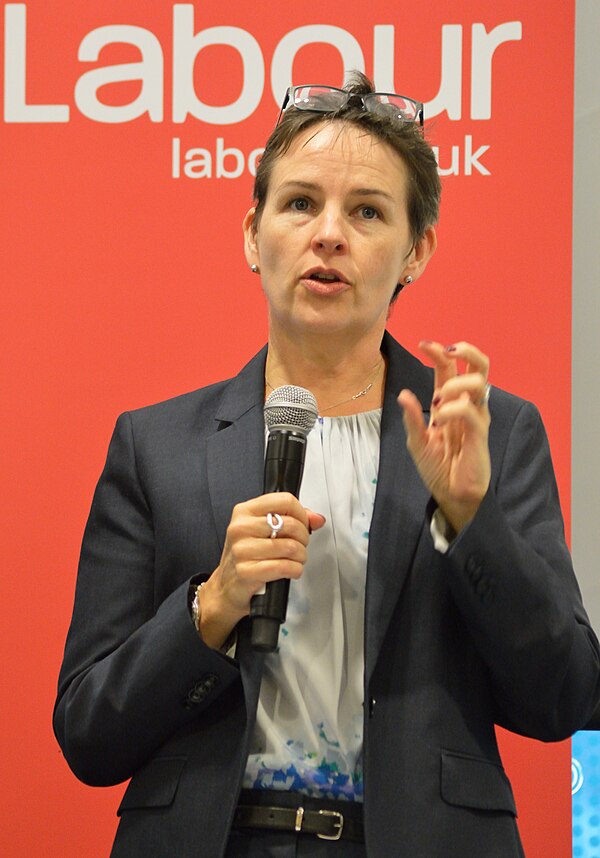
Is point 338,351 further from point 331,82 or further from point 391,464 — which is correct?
point 331,82

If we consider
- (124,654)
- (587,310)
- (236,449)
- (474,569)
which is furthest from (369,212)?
(587,310)

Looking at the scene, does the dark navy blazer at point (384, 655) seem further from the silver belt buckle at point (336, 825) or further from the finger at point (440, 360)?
the finger at point (440, 360)

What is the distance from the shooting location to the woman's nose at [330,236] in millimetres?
2146

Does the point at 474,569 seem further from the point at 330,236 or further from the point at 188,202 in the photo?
the point at 188,202

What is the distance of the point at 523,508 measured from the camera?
2082 millimetres

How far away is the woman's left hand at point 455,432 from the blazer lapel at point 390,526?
0.44 ft

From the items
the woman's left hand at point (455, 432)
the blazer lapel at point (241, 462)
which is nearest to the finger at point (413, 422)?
the woman's left hand at point (455, 432)

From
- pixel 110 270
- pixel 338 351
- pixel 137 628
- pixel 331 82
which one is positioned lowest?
pixel 137 628

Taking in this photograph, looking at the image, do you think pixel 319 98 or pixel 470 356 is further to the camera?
pixel 319 98

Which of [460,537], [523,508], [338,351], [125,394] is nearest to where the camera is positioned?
[460,537]

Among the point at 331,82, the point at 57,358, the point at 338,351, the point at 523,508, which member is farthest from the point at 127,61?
the point at 523,508

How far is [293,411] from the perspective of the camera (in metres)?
1.92

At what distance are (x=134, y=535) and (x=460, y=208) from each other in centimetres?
136

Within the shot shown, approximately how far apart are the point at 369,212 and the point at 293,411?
510 mm
